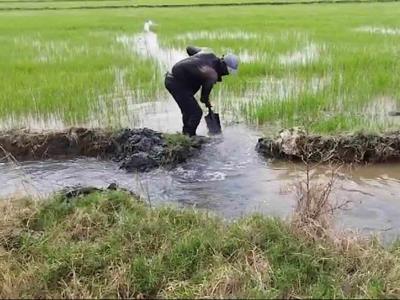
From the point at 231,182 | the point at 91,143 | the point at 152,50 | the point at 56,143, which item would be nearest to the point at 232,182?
the point at 231,182

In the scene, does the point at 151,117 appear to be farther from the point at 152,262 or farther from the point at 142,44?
the point at 142,44

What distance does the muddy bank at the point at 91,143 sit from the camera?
5.50 metres

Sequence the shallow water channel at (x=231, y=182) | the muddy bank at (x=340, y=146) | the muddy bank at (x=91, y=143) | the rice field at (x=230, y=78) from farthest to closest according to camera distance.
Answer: the rice field at (x=230, y=78) < the muddy bank at (x=91, y=143) < the muddy bank at (x=340, y=146) < the shallow water channel at (x=231, y=182)

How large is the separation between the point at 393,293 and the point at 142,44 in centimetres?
1020

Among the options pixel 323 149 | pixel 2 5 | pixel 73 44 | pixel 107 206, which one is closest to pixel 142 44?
pixel 73 44

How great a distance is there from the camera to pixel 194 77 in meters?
5.65

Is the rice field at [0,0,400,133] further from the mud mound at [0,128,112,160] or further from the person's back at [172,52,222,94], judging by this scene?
the person's back at [172,52,222,94]

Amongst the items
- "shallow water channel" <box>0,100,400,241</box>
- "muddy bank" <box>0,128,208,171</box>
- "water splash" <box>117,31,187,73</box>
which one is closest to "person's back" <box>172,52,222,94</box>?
"muddy bank" <box>0,128,208,171</box>

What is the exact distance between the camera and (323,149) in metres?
5.34

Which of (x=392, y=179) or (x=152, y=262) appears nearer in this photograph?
(x=152, y=262)

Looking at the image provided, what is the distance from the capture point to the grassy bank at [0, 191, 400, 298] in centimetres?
→ 292

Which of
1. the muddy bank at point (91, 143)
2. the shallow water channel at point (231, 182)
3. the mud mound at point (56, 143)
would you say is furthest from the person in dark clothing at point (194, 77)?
the mud mound at point (56, 143)

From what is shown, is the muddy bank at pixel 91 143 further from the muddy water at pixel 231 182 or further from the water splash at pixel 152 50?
the water splash at pixel 152 50

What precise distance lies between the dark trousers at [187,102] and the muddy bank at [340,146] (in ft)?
3.15
